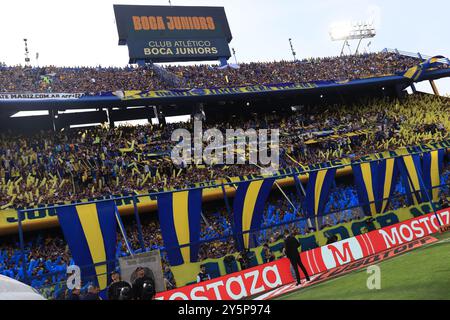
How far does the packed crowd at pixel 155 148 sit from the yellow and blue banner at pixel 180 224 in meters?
8.83

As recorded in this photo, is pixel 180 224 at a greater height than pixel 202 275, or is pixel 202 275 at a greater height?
pixel 180 224

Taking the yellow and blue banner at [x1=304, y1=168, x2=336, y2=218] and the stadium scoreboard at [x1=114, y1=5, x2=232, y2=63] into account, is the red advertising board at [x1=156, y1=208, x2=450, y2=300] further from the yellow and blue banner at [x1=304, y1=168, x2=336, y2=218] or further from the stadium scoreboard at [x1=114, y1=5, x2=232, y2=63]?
the stadium scoreboard at [x1=114, y1=5, x2=232, y2=63]

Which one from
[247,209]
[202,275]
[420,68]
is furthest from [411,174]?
[420,68]

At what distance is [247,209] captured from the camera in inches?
707

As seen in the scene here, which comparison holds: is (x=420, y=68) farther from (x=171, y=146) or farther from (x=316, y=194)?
(x=316, y=194)

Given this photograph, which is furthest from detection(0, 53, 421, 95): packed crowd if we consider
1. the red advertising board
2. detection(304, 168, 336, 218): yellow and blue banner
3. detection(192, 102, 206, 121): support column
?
the red advertising board

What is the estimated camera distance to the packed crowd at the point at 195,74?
30.8m

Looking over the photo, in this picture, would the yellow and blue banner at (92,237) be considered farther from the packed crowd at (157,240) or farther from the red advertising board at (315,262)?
the red advertising board at (315,262)

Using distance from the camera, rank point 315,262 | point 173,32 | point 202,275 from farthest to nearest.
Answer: point 173,32 → point 315,262 → point 202,275

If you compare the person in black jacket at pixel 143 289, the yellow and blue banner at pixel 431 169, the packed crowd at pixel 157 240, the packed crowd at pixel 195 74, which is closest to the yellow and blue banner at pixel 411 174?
the packed crowd at pixel 157 240

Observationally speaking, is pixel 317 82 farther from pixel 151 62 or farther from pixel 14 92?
pixel 14 92

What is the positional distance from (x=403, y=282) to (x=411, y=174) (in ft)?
43.3
